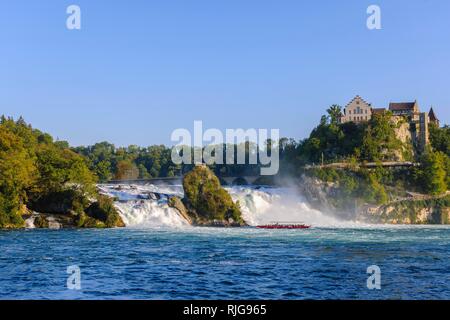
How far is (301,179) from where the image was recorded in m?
85.2

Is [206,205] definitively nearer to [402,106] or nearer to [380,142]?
[380,142]

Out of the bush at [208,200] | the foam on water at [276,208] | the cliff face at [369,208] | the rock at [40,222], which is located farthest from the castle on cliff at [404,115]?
the rock at [40,222]

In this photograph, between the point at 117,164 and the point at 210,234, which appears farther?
the point at 117,164

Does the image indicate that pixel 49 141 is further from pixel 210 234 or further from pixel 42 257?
pixel 42 257

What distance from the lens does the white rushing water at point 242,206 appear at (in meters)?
63.6

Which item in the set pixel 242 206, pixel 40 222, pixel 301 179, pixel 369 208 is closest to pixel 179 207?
pixel 242 206

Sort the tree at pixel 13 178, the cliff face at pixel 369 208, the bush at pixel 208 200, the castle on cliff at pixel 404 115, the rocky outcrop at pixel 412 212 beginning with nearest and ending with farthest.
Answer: the tree at pixel 13 178
the bush at pixel 208 200
the cliff face at pixel 369 208
the rocky outcrop at pixel 412 212
the castle on cliff at pixel 404 115

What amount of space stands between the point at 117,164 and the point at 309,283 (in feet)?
409

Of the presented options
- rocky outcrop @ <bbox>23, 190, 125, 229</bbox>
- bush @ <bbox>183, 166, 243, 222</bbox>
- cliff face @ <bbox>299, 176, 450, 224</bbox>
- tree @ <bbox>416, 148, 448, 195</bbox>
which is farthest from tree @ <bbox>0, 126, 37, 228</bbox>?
tree @ <bbox>416, 148, 448, 195</bbox>

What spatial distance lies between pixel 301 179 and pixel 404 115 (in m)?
28.6

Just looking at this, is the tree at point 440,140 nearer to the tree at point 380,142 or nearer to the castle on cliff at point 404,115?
the castle on cliff at point 404,115

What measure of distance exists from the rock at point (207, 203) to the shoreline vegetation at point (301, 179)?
0.37 ft
